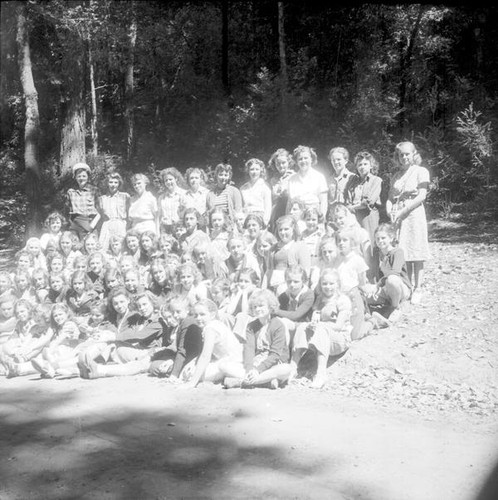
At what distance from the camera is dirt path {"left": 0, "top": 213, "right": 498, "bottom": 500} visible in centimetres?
421

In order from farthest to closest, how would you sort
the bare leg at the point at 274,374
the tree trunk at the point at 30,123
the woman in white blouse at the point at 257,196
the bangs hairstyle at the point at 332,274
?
1. the tree trunk at the point at 30,123
2. the woman in white blouse at the point at 257,196
3. the bangs hairstyle at the point at 332,274
4. the bare leg at the point at 274,374

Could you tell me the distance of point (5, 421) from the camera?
5691mm

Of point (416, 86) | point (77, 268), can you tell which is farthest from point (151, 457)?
point (416, 86)

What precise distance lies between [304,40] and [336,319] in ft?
41.9

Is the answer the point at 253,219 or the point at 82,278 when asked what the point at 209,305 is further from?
the point at 82,278

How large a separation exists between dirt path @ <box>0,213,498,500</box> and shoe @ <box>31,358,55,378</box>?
0.11 m

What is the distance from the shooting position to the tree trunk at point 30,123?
44.5ft

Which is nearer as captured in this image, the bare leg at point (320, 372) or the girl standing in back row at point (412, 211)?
the bare leg at point (320, 372)

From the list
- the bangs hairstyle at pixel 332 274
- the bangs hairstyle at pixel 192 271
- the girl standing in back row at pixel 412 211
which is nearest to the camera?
the bangs hairstyle at pixel 332 274

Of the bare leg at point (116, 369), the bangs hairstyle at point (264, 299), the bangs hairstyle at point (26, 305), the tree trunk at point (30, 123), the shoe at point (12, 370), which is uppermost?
the tree trunk at point (30, 123)

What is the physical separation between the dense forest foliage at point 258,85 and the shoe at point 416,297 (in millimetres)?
4145

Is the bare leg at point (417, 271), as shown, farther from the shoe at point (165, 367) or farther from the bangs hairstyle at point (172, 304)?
the shoe at point (165, 367)

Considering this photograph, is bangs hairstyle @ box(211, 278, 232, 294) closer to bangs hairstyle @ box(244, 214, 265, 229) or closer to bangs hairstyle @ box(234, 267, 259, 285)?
bangs hairstyle @ box(234, 267, 259, 285)

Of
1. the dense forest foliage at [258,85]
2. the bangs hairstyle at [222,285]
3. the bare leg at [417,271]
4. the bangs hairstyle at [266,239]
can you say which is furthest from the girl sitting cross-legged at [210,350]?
the dense forest foliage at [258,85]
